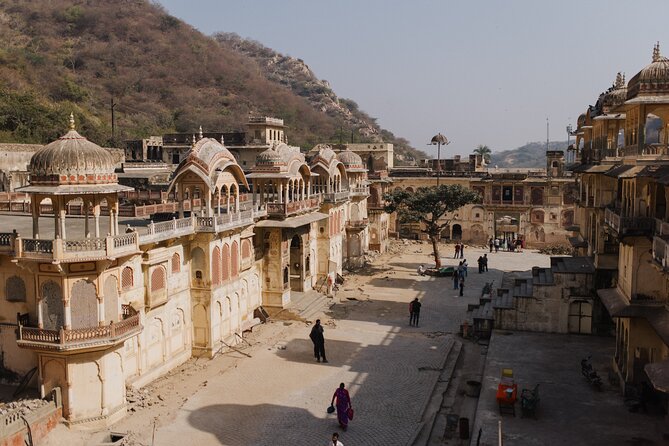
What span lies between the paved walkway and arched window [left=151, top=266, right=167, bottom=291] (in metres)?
3.56

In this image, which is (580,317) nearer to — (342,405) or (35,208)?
(342,405)

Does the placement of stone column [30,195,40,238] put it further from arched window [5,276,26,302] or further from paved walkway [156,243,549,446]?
paved walkway [156,243,549,446]

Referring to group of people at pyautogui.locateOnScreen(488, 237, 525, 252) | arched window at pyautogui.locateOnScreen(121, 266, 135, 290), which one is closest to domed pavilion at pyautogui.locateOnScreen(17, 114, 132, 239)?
arched window at pyautogui.locateOnScreen(121, 266, 135, 290)

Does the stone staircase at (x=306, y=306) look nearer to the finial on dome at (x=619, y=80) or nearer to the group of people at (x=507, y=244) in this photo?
the finial on dome at (x=619, y=80)

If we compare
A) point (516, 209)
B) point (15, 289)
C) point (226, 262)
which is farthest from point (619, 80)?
point (516, 209)

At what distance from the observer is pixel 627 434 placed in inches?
572

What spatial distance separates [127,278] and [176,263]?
3.29 m

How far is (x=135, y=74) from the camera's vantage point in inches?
3713

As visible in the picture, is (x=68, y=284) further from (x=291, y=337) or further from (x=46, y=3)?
(x=46, y=3)

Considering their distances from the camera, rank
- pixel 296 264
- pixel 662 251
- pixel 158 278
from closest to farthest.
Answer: pixel 662 251
pixel 158 278
pixel 296 264

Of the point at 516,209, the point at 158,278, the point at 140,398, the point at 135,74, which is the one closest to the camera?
the point at 140,398

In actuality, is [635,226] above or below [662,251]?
above

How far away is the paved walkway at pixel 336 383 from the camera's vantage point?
1650 centimetres

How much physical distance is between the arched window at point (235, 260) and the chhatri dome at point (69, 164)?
894 cm
